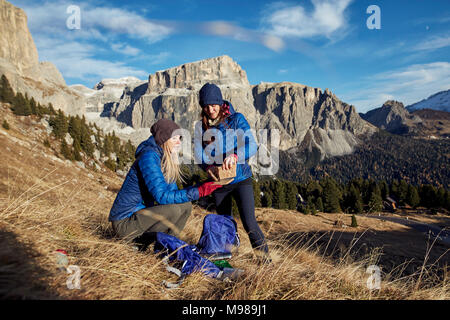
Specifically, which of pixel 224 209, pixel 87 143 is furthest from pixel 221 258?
pixel 87 143

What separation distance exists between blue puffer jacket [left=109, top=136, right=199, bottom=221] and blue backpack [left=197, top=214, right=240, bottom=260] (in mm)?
921

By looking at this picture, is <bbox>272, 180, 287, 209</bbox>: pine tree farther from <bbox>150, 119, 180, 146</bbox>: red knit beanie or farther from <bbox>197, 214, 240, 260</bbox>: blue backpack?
<bbox>150, 119, 180, 146</bbox>: red knit beanie

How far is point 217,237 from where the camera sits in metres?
3.87

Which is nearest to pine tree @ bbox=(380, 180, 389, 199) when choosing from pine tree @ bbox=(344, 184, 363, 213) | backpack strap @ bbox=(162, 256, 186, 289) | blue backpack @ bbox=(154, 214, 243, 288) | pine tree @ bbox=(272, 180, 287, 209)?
pine tree @ bbox=(344, 184, 363, 213)

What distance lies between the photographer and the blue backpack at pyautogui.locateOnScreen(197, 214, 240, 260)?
12.1ft

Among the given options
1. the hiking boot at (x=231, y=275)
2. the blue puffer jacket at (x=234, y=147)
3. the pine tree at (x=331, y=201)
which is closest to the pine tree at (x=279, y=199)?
the pine tree at (x=331, y=201)

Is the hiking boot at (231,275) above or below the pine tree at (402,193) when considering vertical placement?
above

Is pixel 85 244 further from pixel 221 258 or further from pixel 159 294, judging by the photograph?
pixel 221 258

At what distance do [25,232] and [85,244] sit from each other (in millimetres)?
624

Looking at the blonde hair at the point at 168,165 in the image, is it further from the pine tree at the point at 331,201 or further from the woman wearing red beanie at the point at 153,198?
the pine tree at the point at 331,201

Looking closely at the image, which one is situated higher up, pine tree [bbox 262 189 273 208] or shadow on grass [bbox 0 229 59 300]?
shadow on grass [bbox 0 229 59 300]

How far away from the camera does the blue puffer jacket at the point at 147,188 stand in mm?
3113

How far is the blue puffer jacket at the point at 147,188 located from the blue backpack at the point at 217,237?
92 centimetres
